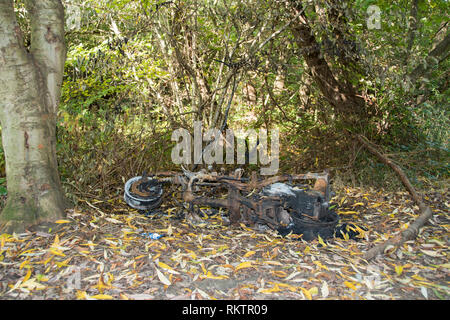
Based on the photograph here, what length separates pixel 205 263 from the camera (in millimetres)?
3043

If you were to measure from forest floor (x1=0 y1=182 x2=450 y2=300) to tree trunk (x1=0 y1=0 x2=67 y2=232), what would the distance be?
25 centimetres

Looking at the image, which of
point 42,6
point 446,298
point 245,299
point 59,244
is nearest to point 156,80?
point 42,6

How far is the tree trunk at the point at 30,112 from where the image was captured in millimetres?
3352

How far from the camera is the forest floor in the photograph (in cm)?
257

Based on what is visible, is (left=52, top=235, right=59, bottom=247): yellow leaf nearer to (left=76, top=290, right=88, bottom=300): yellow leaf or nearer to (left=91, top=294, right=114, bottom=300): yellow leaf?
(left=76, top=290, right=88, bottom=300): yellow leaf

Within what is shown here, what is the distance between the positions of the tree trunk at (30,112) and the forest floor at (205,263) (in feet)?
0.82

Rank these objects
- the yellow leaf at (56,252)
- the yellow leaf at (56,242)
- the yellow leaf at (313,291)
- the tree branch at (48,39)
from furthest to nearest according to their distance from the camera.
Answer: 1. the tree branch at (48,39)
2. the yellow leaf at (56,242)
3. the yellow leaf at (56,252)
4. the yellow leaf at (313,291)

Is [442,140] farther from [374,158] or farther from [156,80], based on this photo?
[156,80]

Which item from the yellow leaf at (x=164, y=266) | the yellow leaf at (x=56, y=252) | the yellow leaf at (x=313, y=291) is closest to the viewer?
the yellow leaf at (x=313, y=291)

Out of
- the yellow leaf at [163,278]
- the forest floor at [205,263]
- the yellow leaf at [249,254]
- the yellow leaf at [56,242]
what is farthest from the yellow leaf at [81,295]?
the yellow leaf at [249,254]

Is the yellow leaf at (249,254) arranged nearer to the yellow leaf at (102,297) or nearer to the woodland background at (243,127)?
the woodland background at (243,127)

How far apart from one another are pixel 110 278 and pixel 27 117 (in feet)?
6.05

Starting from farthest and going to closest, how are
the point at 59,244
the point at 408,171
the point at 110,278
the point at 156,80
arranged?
the point at 156,80, the point at 408,171, the point at 59,244, the point at 110,278

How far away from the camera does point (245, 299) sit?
8.18 feet
